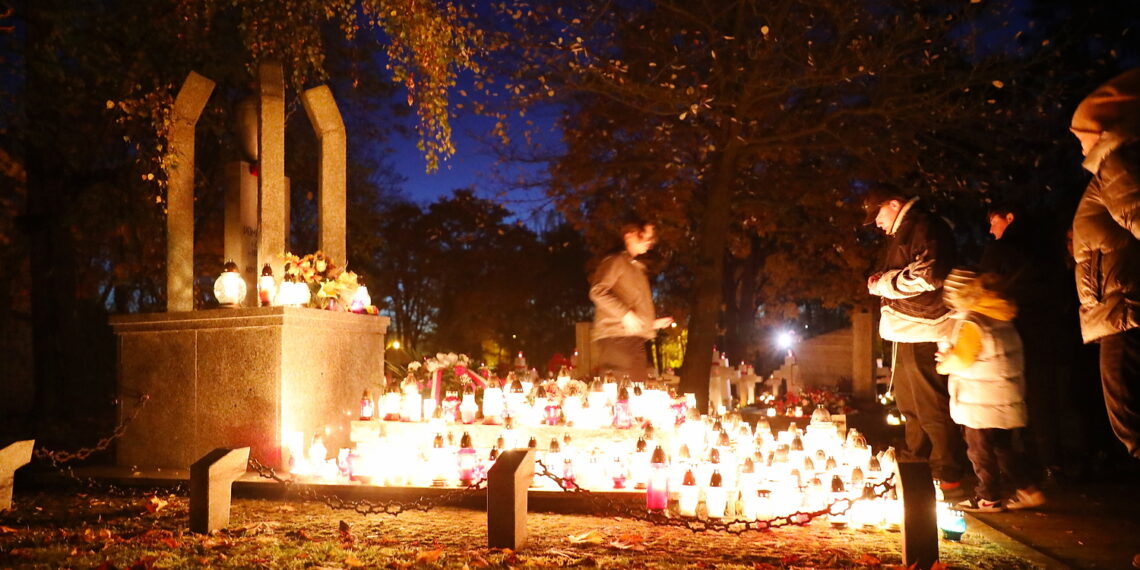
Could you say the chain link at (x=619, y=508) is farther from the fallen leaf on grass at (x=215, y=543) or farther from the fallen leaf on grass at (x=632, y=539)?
the fallen leaf on grass at (x=215, y=543)

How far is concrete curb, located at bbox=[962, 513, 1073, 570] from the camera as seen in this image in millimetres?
4914

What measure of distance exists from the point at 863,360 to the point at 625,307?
10.8 m

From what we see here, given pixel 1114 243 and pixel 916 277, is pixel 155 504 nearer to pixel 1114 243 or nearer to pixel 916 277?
pixel 916 277

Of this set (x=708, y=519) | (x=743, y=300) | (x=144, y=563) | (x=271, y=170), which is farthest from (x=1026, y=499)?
(x=743, y=300)

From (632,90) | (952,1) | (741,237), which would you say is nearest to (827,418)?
(632,90)

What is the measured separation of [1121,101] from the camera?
4.73m

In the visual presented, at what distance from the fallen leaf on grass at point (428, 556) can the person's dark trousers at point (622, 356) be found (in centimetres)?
348

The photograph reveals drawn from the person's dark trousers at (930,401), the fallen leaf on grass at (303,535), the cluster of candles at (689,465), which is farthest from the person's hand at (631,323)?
the fallen leaf on grass at (303,535)

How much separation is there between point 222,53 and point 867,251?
42.8 feet

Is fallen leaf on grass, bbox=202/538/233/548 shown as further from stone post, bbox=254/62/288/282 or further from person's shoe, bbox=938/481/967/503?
person's shoe, bbox=938/481/967/503

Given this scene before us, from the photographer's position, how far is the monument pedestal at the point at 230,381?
7699 mm

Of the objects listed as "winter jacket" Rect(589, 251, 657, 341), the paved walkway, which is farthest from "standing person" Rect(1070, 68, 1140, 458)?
"winter jacket" Rect(589, 251, 657, 341)

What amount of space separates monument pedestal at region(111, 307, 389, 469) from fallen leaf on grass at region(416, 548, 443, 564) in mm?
3083

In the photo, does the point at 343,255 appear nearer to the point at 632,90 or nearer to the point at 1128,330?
the point at 632,90
